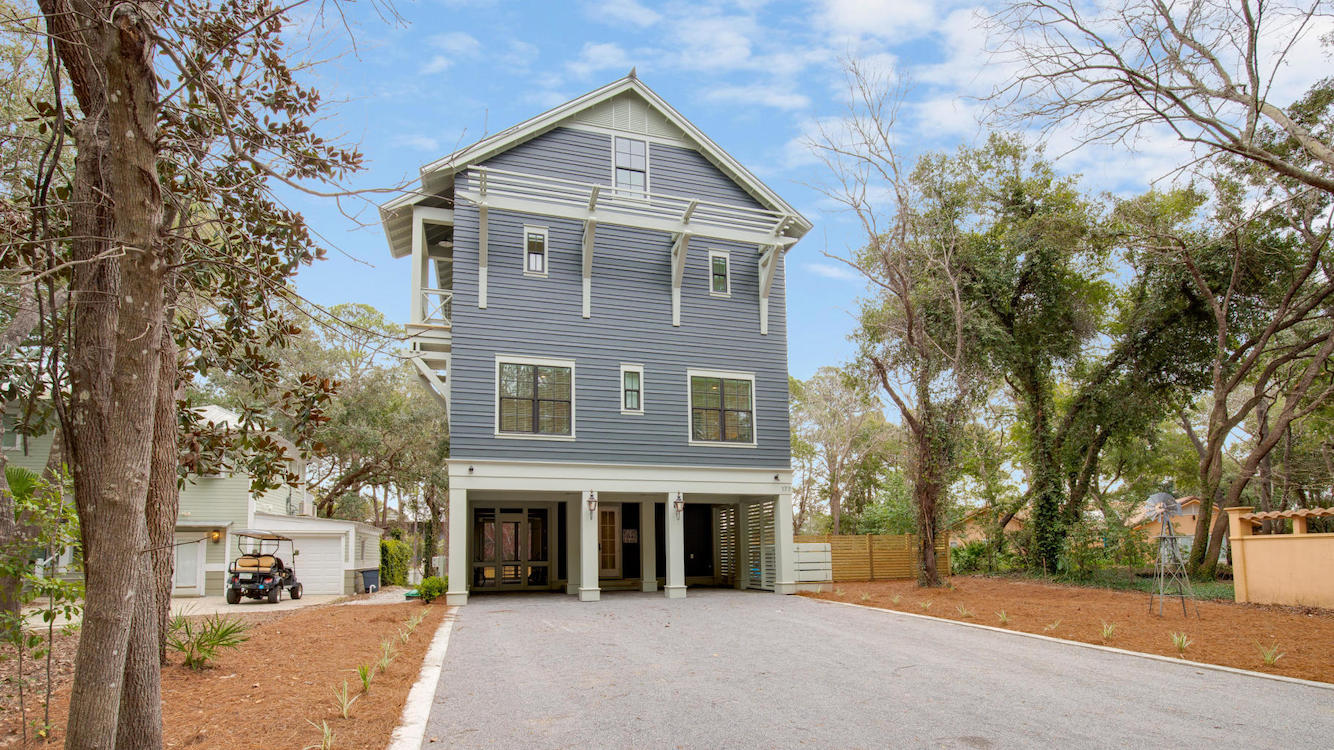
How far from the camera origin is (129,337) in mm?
3713

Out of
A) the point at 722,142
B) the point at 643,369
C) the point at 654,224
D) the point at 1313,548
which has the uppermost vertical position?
the point at 722,142

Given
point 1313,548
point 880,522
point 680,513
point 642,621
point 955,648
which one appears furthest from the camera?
point 880,522

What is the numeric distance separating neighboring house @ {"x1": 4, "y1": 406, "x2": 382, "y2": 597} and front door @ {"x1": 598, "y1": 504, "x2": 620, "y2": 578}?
958 centimetres

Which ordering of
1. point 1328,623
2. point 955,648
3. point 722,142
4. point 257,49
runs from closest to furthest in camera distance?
1. point 257,49
2. point 955,648
3. point 1328,623
4. point 722,142

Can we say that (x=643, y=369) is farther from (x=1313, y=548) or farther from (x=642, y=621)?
(x=1313, y=548)

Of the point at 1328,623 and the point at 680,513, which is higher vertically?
the point at 680,513

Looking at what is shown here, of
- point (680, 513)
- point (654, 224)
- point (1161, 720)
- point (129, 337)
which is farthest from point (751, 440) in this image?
point (129, 337)

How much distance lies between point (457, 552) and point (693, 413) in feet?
18.1

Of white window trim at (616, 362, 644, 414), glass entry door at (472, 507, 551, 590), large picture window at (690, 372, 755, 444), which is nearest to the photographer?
white window trim at (616, 362, 644, 414)

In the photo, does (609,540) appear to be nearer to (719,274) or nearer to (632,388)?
(632,388)

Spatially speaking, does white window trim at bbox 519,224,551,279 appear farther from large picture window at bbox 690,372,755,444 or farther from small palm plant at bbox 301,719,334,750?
small palm plant at bbox 301,719,334,750

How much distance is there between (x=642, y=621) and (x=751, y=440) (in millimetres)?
6131

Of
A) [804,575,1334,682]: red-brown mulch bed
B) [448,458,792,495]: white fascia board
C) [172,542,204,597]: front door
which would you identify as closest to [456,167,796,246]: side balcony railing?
[448,458,792,495]: white fascia board

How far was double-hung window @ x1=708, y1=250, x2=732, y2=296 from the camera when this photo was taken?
17.8 m
